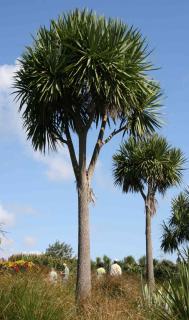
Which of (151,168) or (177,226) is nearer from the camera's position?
(151,168)

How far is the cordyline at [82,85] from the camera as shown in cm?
1581

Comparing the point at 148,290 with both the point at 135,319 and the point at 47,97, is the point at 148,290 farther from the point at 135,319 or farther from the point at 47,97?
the point at 47,97

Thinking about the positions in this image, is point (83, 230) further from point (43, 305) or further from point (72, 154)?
point (43, 305)

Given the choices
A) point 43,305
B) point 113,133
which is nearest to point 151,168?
point 113,133

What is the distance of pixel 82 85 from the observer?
634 inches

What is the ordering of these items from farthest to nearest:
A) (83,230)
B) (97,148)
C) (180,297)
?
(97,148)
(83,230)
(180,297)

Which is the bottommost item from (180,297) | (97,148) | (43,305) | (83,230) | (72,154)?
(180,297)

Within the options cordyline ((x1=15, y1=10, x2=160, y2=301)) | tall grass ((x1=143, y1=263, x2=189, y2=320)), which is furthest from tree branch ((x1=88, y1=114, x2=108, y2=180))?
tall grass ((x1=143, y1=263, x2=189, y2=320))

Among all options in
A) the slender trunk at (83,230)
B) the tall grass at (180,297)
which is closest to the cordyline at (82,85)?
the slender trunk at (83,230)

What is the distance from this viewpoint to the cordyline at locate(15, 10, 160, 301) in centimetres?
1581

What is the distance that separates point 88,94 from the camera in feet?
56.1

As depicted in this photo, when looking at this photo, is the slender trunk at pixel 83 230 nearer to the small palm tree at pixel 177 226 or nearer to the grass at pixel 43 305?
the grass at pixel 43 305

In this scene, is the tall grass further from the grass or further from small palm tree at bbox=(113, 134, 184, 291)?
small palm tree at bbox=(113, 134, 184, 291)

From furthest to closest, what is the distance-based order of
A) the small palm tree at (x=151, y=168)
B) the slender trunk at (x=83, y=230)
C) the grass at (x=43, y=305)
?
the small palm tree at (x=151, y=168) → the slender trunk at (x=83, y=230) → the grass at (x=43, y=305)
